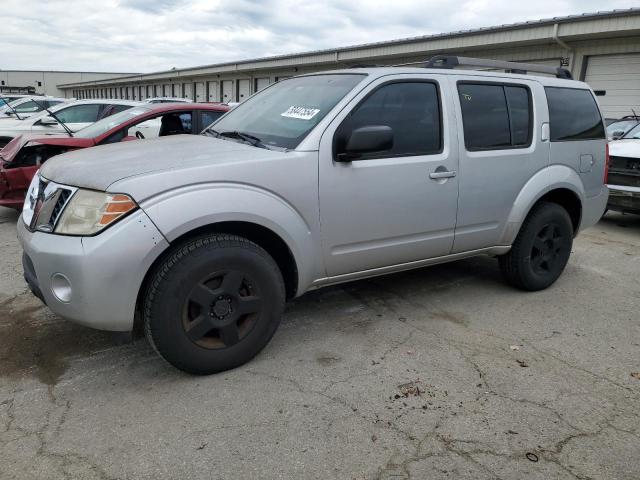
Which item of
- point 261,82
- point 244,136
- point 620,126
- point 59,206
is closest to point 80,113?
point 244,136

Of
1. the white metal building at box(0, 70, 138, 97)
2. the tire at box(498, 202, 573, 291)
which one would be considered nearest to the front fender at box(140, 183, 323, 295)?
the tire at box(498, 202, 573, 291)

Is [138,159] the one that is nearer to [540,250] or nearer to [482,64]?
[482,64]

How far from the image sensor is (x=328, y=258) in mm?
3254

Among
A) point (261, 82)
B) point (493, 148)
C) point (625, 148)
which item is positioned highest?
point (261, 82)

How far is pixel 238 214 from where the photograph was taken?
2.79m

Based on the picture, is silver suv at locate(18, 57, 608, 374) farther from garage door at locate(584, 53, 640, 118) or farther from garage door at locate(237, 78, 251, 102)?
garage door at locate(237, 78, 251, 102)

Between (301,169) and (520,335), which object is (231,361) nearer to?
(301,169)

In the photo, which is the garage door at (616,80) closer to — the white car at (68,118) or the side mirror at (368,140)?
the white car at (68,118)

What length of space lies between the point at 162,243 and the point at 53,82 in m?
89.4

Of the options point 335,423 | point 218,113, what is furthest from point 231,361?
point 218,113

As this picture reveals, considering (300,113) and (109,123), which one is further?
(109,123)

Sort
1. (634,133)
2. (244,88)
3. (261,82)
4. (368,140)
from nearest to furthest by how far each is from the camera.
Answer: (368,140) < (634,133) < (261,82) < (244,88)

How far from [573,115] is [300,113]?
262 centimetres

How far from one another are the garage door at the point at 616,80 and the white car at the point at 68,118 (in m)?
11.8
